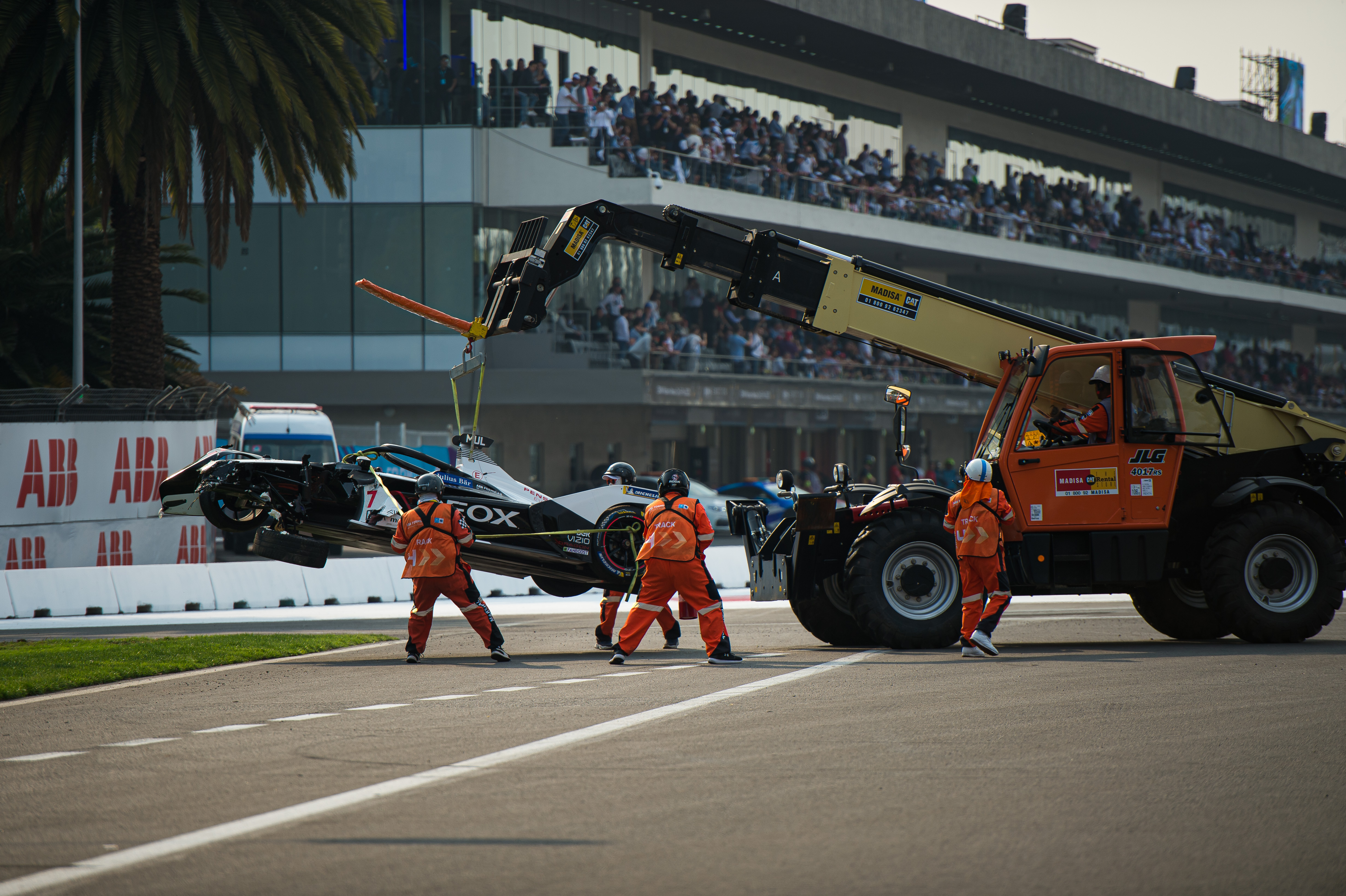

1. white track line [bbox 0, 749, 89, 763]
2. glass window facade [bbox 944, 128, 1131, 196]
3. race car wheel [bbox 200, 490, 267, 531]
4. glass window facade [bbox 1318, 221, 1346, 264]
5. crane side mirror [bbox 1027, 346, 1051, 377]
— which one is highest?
glass window facade [bbox 944, 128, 1131, 196]

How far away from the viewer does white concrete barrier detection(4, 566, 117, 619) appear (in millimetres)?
18344

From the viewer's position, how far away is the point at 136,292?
23.9 metres

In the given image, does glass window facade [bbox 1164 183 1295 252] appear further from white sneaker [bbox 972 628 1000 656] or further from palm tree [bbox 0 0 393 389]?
white sneaker [bbox 972 628 1000 656]

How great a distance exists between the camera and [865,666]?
11.7 m

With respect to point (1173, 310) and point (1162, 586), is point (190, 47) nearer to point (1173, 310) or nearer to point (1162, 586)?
point (1162, 586)

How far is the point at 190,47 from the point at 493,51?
699 inches

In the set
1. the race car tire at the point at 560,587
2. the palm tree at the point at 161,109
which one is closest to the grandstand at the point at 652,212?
the palm tree at the point at 161,109

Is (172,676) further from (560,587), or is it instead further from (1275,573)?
(1275,573)

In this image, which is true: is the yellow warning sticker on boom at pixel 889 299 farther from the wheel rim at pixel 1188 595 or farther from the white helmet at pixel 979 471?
the wheel rim at pixel 1188 595

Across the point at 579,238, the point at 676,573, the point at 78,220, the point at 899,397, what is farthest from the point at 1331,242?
the point at 676,573

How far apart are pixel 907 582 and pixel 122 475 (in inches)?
525

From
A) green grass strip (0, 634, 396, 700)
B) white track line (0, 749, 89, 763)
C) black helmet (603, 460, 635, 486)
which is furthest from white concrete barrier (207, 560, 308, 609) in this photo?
white track line (0, 749, 89, 763)

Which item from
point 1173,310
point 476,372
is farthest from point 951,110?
point 476,372

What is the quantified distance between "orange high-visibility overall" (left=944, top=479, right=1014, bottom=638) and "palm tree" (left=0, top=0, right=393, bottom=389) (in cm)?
1438
